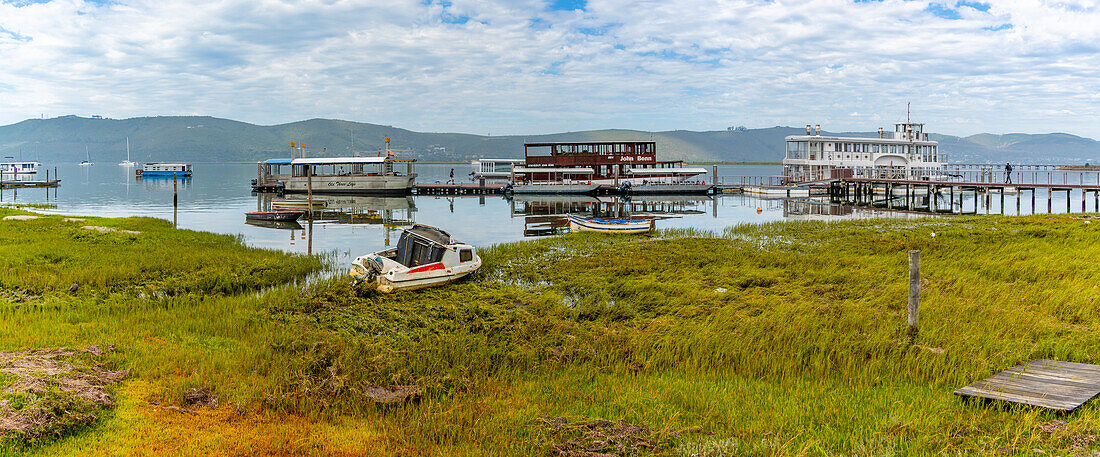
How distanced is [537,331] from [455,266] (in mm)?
7432

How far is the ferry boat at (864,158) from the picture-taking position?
3108 inches

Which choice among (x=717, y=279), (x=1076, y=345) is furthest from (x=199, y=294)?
(x=1076, y=345)

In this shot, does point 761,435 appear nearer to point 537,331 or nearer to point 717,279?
point 537,331

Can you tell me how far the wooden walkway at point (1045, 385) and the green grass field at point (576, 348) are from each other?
24cm

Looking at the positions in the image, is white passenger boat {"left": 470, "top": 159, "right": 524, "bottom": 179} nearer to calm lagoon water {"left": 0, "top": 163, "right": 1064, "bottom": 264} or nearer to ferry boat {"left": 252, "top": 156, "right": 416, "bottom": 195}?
calm lagoon water {"left": 0, "top": 163, "right": 1064, "bottom": 264}

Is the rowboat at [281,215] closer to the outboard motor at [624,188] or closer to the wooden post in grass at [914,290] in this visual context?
the outboard motor at [624,188]

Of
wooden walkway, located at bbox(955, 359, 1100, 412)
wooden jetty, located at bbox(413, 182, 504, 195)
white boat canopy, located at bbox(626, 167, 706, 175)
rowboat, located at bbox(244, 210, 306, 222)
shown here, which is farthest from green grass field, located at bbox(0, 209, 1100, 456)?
wooden jetty, located at bbox(413, 182, 504, 195)

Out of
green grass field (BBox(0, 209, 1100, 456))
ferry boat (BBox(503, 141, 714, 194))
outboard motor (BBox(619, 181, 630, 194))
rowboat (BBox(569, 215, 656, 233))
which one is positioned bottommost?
green grass field (BBox(0, 209, 1100, 456))

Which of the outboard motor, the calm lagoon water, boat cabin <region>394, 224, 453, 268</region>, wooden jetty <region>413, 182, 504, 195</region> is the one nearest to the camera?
boat cabin <region>394, 224, 453, 268</region>

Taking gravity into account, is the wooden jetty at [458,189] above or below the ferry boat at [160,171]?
below

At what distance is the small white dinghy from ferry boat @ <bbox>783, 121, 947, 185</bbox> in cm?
6392

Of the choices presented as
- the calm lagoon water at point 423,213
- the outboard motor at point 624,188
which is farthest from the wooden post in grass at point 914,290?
the outboard motor at point 624,188

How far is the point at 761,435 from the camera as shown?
871 centimetres

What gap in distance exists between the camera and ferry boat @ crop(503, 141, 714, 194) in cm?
7769
